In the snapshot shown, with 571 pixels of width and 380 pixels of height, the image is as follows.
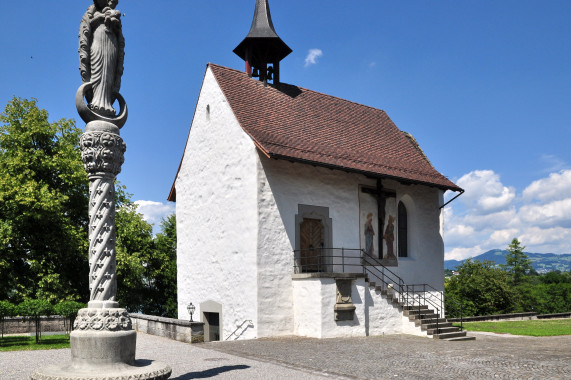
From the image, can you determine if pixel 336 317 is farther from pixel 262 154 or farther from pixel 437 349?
pixel 262 154

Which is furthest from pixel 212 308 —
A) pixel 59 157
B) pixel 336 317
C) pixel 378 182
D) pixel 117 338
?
pixel 59 157

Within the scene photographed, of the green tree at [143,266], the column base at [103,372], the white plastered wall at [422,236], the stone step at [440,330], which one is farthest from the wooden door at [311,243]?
the green tree at [143,266]

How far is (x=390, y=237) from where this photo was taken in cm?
1966

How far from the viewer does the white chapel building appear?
16.0 meters

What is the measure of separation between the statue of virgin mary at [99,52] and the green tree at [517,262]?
68.7 m

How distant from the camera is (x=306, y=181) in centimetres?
1741

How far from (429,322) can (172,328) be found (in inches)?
309

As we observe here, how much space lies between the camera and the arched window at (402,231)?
20747mm

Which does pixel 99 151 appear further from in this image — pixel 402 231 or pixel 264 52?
pixel 402 231

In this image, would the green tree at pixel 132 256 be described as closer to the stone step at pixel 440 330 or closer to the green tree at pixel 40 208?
the green tree at pixel 40 208

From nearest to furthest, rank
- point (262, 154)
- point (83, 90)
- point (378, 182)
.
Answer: point (83, 90) < point (262, 154) < point (378, 182)

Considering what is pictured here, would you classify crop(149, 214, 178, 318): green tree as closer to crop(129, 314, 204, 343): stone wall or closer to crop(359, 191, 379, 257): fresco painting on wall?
crop(129, 314, 204, 343): stone wall

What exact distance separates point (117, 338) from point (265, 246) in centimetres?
936

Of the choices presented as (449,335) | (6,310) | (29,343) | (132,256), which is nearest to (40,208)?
(132,256)
